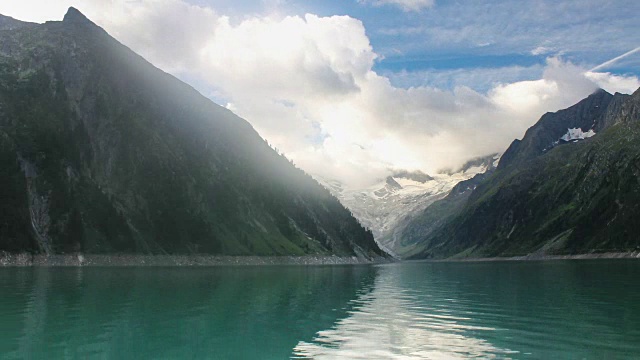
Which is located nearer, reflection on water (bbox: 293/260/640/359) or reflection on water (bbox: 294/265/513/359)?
reflection on water (bbox: 294/265/513/359)

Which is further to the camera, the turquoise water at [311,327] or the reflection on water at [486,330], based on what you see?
the reflection on water at [486,330]

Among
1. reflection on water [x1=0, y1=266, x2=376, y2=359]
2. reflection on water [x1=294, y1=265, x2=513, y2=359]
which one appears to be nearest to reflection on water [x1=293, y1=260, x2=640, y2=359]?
reflection on water [x1=294, y1=265, x2=513, y2=359]

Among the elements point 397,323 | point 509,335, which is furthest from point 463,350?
point 397,323

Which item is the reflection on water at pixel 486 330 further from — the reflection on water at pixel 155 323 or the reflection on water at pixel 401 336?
the reflection on water at pixel 155 323

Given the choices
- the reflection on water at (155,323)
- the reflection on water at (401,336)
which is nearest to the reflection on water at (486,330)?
the reflection on water at (401,336)

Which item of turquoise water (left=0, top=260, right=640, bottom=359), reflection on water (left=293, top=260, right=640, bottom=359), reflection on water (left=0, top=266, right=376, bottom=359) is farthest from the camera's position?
reflection on water (left=293, top=260, right=640, bottom=359)

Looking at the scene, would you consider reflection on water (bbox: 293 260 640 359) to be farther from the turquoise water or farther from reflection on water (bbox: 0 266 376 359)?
reflection on water (bbox: 0 266 376 359)

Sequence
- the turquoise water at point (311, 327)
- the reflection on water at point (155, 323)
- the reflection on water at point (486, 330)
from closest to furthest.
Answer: the reflection on water at point (155, 323) < the turquoise water at point (311, 327) < the reflection on water at point (486, 330)

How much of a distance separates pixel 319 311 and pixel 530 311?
76.2 ft

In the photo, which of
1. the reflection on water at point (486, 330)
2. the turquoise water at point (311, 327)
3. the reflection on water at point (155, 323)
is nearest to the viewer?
the reflection on water at point (155, 323)

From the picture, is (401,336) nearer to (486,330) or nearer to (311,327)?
(486,330)

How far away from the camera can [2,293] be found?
234 feet

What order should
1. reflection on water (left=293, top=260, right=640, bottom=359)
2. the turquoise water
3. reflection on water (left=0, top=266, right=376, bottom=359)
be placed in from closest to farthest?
reflection on water (left=0, top=266, right=376, bottom=359)
the turquoise water
reflection on water (left=293, top=260, right=640, bottom=359)

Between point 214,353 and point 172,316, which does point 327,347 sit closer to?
point 214,353
